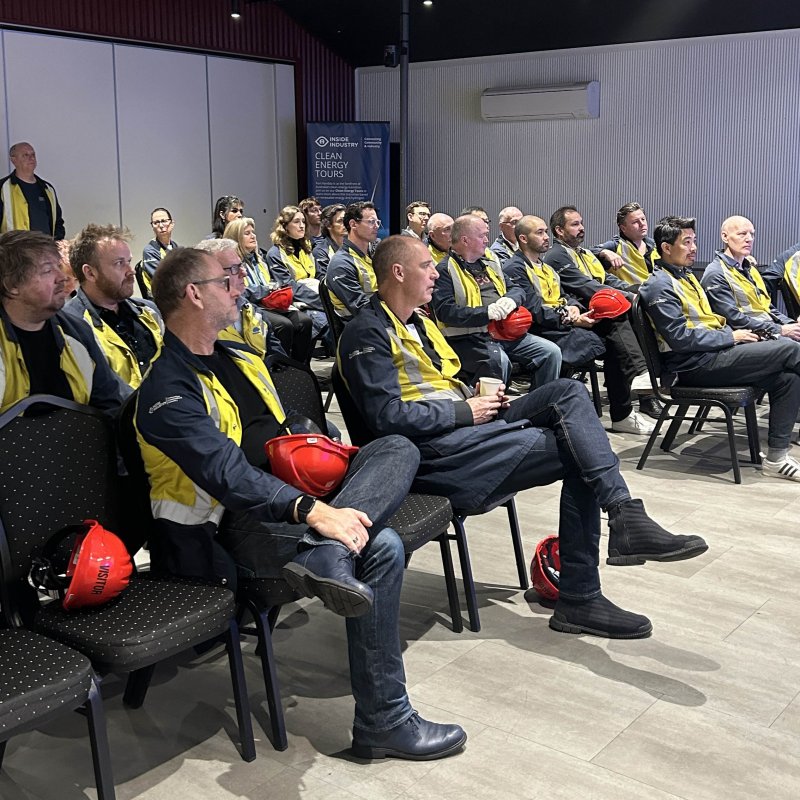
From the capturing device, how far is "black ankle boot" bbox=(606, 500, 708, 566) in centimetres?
295

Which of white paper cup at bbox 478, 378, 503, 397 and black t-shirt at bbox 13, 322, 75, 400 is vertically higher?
black t-shirt at bbox 13, 322, 75, 400

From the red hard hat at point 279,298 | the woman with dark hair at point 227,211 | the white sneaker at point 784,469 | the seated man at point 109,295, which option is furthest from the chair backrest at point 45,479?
the woman with dark hair at point 227,211

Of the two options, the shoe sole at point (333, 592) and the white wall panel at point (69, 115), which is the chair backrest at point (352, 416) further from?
the white wall panel at point (69, 115)

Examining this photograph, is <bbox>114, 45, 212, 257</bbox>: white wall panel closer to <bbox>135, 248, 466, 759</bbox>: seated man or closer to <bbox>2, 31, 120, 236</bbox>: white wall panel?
<bbox>2, 31, 120, 236</bbox>: white wall panel

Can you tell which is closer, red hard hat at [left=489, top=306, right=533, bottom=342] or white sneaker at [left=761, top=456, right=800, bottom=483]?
white sneaker at [left=761, top=456, right=800, bottom=483]

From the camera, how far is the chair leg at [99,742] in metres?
2.15

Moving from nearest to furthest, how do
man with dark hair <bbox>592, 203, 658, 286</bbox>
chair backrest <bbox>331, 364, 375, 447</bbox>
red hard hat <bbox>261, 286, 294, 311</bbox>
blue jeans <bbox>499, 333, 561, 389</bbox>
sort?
1. chair backrest <bbox>331, 364, 375, 447</bbox>
2. blue jeans <bbox>499, 333, 561, 389</bbox>
3. red hard hat <bbox>261, 286, 294, 311</bbox>
4. man with dark hair <bbox>592, 203, 658, 286</bbox>

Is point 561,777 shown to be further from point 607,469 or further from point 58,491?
point 58,491

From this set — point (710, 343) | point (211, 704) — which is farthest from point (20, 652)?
point (710, 343)

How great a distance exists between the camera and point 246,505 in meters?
2.51

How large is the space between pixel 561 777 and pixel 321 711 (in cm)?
69

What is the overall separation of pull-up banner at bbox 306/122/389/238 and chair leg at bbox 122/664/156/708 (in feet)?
32.1

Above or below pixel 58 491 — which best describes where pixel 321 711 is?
below

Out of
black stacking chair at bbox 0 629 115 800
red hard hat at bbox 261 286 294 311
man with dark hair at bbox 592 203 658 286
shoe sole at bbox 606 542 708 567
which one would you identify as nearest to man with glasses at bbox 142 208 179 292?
red hard hat at bbox 261 286 294 311
